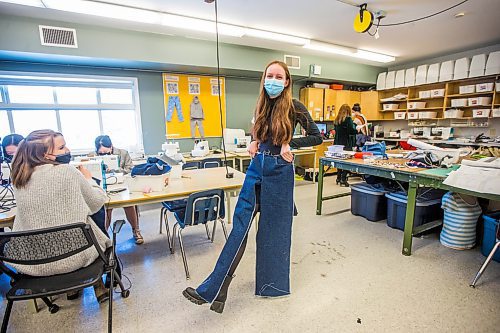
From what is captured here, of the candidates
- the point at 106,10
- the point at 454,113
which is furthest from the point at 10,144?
the point at 454,113

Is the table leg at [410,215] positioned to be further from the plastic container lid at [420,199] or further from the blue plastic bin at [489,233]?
the blue plastic bin at [489,233]

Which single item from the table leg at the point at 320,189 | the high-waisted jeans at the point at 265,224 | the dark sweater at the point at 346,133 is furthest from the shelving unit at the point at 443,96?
the high-waisted jeans at the point at 265,224

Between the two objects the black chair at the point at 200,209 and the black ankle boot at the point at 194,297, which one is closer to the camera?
the black ankle boot at the point at 194,297

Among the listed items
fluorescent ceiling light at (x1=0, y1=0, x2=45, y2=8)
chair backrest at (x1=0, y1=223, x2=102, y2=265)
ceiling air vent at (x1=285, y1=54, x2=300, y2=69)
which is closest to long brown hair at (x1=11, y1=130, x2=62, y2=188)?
chair backrest at (x1=0, y1=223, x2=102, y2=265)

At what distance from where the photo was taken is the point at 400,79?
6.05m

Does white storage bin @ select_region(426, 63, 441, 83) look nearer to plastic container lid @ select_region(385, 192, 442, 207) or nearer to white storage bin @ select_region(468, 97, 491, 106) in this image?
white storage bin @ select_region(468, 97, 491, 106)

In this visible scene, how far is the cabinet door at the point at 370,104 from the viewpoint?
258 inches

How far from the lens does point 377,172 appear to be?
8.67ft

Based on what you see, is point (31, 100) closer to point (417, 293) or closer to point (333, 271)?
point (333, 271)

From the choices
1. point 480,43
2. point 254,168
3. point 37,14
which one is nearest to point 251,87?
point 37,14

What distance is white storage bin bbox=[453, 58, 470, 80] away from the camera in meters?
4.91

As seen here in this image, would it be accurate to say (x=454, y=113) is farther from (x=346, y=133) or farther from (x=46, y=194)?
(x=46, y=194)

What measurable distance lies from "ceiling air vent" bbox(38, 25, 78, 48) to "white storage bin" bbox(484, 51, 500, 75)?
6895 millimetres

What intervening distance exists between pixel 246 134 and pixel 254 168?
3708mm
